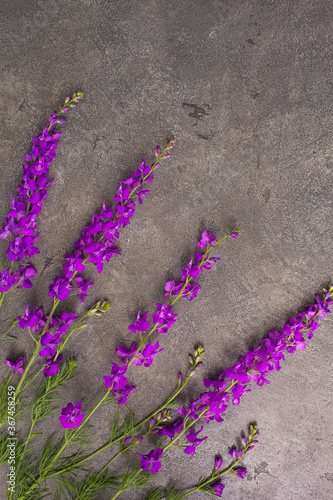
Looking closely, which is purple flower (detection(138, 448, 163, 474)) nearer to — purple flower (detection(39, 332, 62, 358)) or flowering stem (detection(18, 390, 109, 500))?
flowering stem (detection(18, 390, 109, 500))

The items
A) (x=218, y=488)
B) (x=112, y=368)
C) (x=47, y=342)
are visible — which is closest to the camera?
(x=47, y=342)

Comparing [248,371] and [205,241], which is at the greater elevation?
[205,241]

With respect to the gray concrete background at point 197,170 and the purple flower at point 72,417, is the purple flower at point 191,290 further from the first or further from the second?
the purple flower at point 72,417

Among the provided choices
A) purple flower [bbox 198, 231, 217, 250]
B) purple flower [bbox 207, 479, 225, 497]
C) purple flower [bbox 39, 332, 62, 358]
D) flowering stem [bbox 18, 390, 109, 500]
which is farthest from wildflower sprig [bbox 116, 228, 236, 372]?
purple flower [bbox 207, 479, 225, 497]

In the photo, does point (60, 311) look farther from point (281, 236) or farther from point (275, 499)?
point (275, 499)

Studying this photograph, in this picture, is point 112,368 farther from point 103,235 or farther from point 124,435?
point 103,235

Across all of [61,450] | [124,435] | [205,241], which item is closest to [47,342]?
[61,450]

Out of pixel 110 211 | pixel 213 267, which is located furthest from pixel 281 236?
pixel 110 211

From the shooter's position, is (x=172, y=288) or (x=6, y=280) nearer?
(x=6, y=280)
